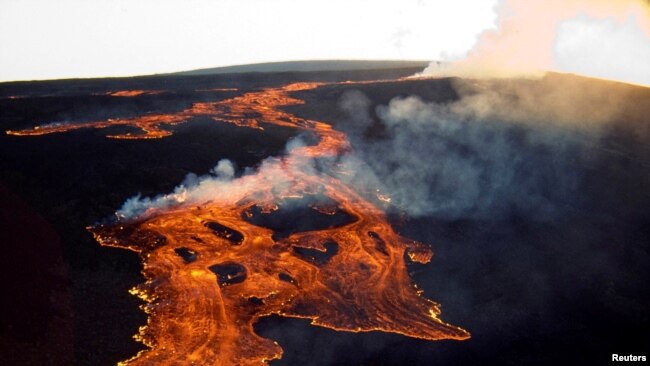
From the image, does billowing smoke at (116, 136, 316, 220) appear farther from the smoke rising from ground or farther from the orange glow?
the orange glow

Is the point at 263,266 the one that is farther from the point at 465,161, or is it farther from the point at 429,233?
the point at 465,161

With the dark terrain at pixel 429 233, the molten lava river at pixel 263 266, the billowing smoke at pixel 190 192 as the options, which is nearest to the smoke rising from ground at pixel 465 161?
the dark terrain at pixel 429 233

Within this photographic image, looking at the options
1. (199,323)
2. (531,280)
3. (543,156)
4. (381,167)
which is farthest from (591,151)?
(199,323)

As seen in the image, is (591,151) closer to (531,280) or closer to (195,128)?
(531,280)

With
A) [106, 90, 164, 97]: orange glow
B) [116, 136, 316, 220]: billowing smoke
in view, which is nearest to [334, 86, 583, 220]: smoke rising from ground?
[116, 136, 316, 220]: billowing smoke

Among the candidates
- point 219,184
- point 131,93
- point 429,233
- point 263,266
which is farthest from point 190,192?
point 131,93

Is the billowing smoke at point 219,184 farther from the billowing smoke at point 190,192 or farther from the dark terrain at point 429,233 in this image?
the dark terrain at point 429,233
